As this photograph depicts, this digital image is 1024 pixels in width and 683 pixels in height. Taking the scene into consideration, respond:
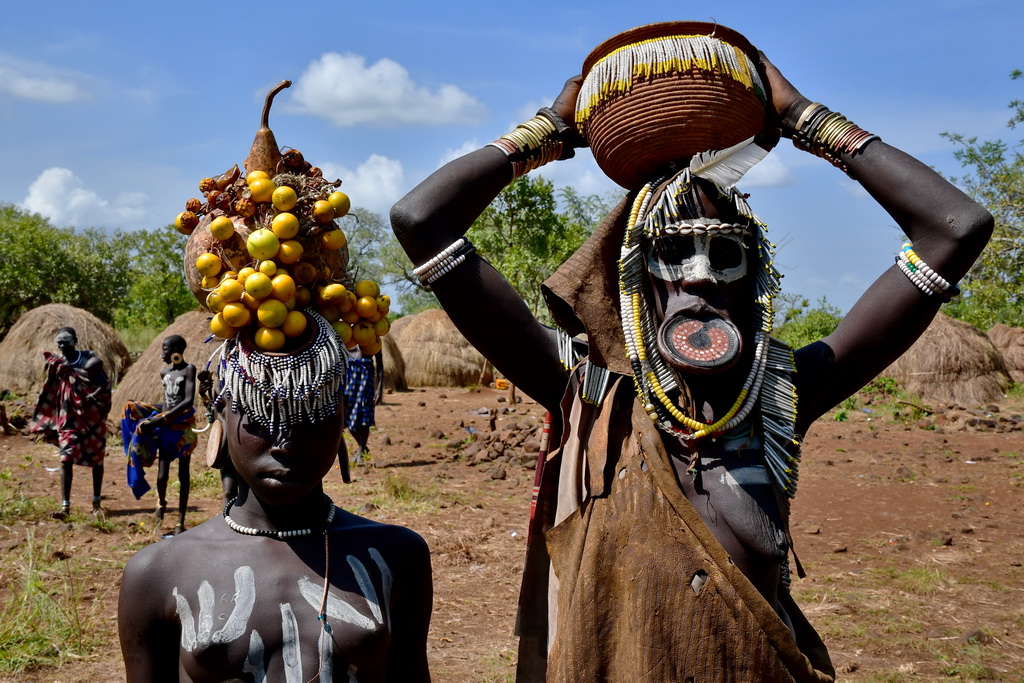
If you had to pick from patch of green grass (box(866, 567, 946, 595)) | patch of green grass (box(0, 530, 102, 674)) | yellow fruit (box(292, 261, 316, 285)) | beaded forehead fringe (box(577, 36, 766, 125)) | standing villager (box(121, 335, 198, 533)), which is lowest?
patch of green grass (box(0, 530, 102, 674))

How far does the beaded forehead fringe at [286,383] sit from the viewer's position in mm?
2197

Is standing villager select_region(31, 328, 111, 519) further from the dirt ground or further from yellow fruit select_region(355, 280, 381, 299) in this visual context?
yellow fruit select_region(355, 280, 381, 299)

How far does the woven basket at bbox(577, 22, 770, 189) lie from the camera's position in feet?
6.67

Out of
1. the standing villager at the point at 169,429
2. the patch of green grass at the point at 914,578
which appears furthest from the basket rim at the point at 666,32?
the standing villager at the point at 169,429

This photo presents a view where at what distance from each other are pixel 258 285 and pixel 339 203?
36 cm

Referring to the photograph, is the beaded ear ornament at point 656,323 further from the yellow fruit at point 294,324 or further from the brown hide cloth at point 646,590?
the yellow fruit at point 294,324

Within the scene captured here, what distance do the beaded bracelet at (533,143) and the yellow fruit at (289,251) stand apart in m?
0.57

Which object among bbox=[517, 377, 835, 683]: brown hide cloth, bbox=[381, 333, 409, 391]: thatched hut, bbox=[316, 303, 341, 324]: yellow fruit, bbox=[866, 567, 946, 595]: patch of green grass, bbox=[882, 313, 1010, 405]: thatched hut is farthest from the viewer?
bbox=[381, 333, 409, 391]: thatched hut

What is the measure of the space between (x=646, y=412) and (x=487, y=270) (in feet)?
1.70

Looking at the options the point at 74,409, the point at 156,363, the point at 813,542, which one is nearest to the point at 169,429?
the point at 74,409

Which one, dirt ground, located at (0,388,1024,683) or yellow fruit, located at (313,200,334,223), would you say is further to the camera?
dirt ground, located at (0,388,1024,683)

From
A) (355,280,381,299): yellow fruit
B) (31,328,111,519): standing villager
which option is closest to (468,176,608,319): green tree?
(31,328,111,519): standing villager

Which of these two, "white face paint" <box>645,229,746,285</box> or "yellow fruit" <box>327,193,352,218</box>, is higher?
"yellow fruit" <box>327,193,352,218</box>

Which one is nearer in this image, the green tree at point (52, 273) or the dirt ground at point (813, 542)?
the dirt ground at point (813, 542)
